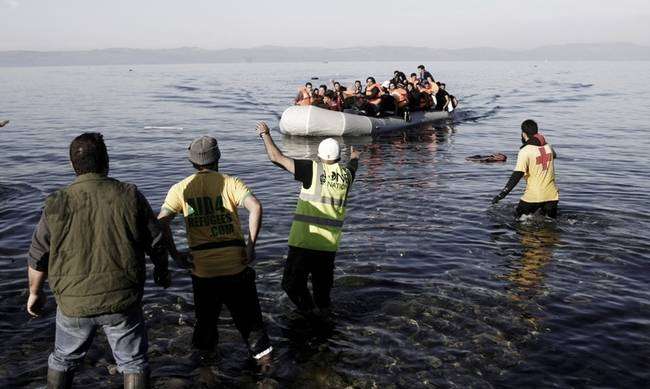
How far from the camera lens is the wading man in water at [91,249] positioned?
3840 mm

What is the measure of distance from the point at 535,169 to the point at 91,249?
7175 mm

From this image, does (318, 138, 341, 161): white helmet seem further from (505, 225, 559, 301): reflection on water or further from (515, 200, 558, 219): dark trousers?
(515, 200, 558, 219): dark trousers

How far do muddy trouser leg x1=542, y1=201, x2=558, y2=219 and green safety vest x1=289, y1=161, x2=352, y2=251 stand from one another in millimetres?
4848

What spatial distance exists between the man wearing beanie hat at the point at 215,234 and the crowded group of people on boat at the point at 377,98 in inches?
724

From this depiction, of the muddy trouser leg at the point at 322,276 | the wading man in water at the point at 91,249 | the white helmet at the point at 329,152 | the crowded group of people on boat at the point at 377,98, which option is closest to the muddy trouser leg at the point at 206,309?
the wading man in water at the point at 91,249

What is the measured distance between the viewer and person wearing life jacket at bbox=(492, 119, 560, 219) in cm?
908

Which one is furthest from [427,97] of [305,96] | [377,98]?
[305,96]

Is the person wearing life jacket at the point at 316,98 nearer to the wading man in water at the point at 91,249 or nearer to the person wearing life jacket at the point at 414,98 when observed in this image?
the person wearing life jacket at the point at 414,98

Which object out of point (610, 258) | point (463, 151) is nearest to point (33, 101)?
point (463, 151)

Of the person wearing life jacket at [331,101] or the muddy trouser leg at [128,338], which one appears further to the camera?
the person wearing life jacket at [331,101]

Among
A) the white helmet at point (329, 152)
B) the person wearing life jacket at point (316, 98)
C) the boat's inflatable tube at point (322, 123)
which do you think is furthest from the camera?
the person wearing life jacket at point (316, 98)

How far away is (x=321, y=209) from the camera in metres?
5.93

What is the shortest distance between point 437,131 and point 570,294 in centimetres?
1822

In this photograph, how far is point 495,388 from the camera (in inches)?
205
